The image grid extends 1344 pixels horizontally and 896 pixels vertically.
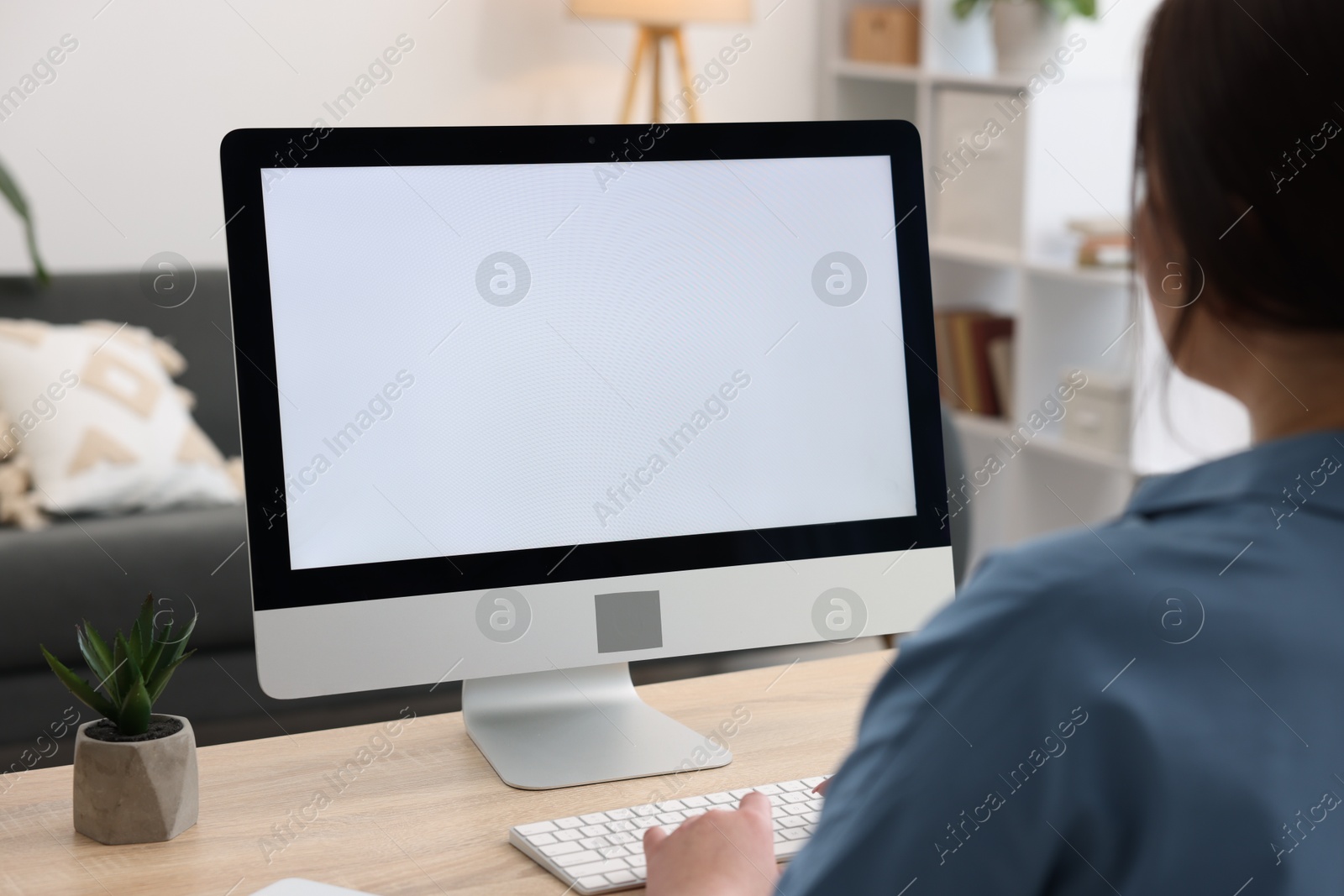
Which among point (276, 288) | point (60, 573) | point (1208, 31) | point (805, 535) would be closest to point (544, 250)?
point (276, 288)

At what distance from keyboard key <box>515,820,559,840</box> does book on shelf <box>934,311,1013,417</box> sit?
9.20ft

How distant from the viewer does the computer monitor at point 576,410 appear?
999mm

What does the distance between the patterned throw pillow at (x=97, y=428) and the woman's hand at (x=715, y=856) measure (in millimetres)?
2034

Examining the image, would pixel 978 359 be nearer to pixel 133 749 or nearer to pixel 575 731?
pixel 575 731

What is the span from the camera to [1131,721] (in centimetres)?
50

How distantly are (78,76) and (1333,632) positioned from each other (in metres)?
3.27

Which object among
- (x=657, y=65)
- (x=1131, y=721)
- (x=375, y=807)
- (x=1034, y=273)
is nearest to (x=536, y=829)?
(x=375, y=807)

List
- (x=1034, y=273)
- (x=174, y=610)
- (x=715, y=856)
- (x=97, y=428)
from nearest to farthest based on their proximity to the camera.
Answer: (x=715, y=856)
(x=174, y=610)
(x=97, y=428)
(x=1034, y=273)

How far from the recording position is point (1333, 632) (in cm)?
52

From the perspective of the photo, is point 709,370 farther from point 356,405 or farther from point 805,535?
point 356,405

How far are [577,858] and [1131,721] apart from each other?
1.55ft

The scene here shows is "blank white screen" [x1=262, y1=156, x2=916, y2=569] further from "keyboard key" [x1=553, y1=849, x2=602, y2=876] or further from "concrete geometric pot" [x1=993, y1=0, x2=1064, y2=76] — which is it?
"concrete geometric pot" [x1=993, y1=0, x2=1064, y2=76]

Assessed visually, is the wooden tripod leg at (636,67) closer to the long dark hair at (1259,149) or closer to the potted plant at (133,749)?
the potted plant at (133,749)

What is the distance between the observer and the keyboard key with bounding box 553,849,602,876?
86cm
